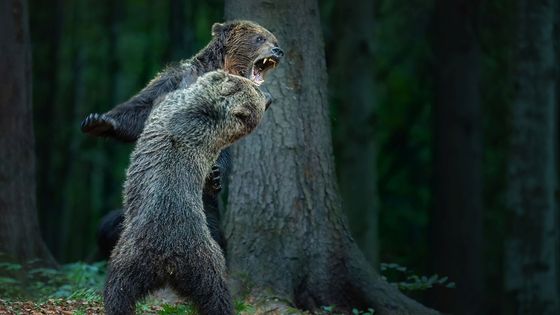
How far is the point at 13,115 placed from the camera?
1361cm

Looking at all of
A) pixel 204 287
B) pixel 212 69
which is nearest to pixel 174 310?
pixel 204 287

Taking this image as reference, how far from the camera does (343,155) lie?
712 inches

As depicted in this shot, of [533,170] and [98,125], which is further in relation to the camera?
[533,170]

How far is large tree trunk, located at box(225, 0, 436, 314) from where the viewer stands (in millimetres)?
10875

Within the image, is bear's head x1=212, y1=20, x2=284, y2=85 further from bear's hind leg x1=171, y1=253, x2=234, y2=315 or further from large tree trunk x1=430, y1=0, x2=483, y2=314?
large tree trunk x1=430, y1=0, x2=483, y2=314

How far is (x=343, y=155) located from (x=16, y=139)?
6081 millimetres

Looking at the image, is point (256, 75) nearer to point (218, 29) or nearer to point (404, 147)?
Answer: point (218, 29)

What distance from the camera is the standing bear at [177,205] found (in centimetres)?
793

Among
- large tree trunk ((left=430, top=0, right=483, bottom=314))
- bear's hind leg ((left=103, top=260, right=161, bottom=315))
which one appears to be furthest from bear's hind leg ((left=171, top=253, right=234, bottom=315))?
large tree trunk ((left=430, top=0, right=483, bottom=314))

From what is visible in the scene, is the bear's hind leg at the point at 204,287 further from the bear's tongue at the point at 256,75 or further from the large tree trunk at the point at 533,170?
the large tree trunk at the point at 533,170

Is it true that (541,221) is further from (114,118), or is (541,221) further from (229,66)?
(114,118)

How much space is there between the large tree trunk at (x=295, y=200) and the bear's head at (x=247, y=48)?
24.7 inches

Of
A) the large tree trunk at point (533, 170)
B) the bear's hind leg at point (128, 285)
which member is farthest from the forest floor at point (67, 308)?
the large tree trunk at point (533, 170)

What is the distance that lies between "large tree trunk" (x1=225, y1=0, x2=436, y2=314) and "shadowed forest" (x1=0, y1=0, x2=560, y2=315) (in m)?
0.02
